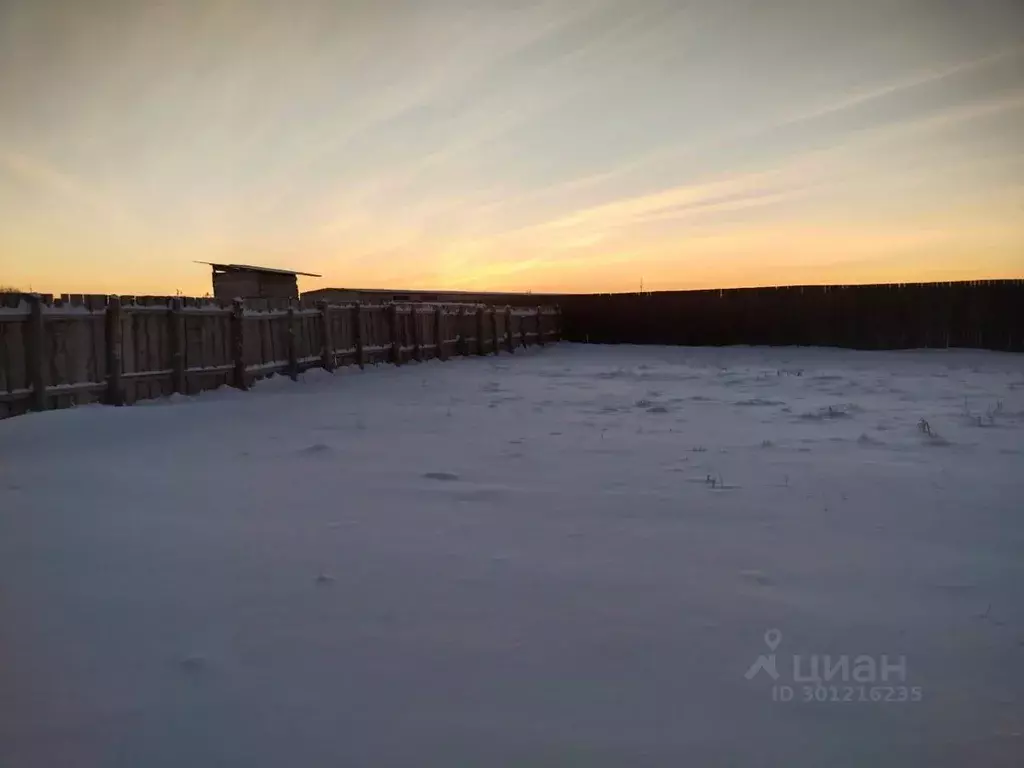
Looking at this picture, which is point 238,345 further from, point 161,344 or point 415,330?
point 415,330

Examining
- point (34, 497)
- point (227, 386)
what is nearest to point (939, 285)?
point (227, 386)

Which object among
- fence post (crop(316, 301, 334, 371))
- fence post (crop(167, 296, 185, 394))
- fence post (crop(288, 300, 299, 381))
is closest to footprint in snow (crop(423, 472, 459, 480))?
fence post (crop(167, 296, 185, 394))

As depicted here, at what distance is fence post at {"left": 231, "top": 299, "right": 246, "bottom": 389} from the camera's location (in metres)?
9.90

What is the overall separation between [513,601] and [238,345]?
8.29 m

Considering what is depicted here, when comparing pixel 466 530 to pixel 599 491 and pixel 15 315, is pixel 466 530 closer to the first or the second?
pixel 599 491

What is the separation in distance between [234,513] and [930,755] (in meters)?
3.44

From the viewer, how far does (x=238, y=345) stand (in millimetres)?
9906

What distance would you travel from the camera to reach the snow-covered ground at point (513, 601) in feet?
6.37

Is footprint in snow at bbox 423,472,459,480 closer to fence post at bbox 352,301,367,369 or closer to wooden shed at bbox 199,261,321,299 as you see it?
fence post at bbox 352,301,367,369

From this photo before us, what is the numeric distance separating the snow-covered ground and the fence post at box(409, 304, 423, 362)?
10.1 metres

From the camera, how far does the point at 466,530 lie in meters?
3.62

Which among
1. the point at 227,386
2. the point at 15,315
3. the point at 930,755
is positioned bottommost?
the point at 930,755

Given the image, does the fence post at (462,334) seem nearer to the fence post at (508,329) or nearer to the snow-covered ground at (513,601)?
the fence post at (508,329)

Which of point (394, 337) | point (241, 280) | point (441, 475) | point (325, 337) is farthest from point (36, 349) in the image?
point (241, 280)
